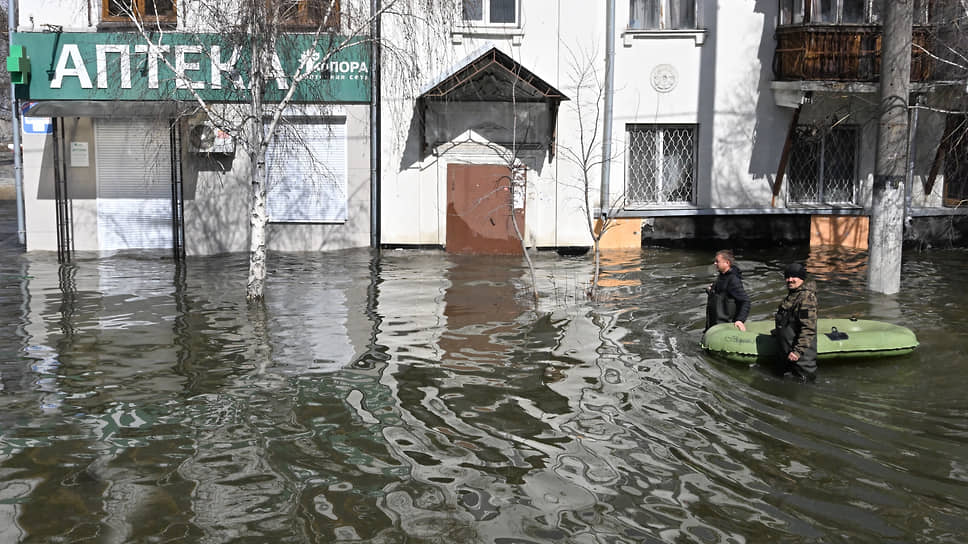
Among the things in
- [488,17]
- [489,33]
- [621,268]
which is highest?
[488,17]

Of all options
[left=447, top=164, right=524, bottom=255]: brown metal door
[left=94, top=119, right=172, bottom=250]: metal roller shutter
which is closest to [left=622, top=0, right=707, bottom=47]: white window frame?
[left=447, top=164, right=524, bottom=255]: brown metal door

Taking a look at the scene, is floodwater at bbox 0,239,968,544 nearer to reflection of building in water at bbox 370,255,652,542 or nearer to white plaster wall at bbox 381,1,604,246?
reflection of building in water at bbox 370,255,652,542

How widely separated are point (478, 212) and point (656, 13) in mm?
5330

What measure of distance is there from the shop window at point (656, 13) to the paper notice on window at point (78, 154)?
10767 millimetres

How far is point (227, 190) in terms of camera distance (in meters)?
18.9

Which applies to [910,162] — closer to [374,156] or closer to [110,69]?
[374,156]

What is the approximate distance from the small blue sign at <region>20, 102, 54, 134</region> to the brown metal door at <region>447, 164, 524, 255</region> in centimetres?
743

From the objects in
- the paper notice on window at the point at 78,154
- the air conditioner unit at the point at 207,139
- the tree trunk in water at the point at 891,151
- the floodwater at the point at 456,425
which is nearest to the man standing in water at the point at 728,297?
the floodwater at the point at 456,425

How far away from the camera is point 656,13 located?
1952 centimetres

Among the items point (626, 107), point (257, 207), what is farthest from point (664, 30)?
point (257, 207)

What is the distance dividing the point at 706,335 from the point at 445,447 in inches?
159

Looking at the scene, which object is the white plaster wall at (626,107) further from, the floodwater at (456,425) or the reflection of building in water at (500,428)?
the reflection of building in water at (500,428)

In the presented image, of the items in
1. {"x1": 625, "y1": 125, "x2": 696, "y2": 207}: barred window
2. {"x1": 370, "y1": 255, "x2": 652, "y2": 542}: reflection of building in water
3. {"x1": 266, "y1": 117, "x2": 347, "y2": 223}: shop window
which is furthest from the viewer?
{"x1": 625, "y1": 125, "x2": 696, "y2": 207}: barred window

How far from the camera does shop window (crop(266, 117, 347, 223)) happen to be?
1884 centimetres
